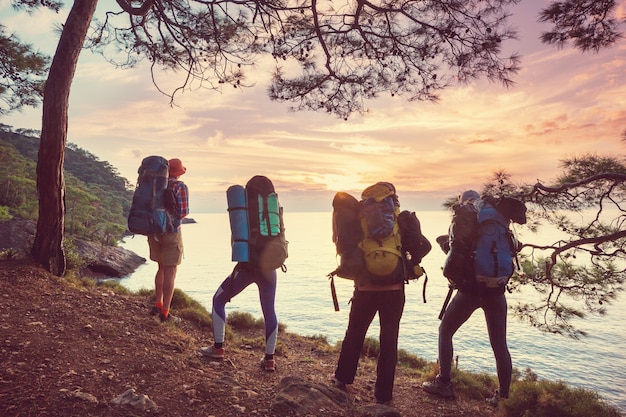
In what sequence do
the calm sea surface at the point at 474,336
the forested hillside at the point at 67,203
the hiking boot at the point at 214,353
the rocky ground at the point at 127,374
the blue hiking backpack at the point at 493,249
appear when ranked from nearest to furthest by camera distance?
the rocky ground at the point at 127,374, the blue hiking backpack at the point at 493,249, the hiking boot at the point at 214,353, the calm sea surface at the point at 474,336, the forested hillside at the point at 67,203

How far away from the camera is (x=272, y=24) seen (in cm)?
688

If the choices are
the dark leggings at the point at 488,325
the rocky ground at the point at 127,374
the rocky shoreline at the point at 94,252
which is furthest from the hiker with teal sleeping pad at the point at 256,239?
the rocky shoreline at the point at 94,252

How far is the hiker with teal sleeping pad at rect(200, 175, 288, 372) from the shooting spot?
374cm

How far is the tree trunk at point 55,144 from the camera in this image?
5621 mm

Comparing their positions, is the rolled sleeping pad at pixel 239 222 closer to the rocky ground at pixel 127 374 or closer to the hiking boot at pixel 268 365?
the rocky ground at pixel 127 374

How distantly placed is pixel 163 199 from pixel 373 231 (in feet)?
8.97

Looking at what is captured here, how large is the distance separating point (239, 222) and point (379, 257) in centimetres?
143

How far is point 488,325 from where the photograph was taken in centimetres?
389

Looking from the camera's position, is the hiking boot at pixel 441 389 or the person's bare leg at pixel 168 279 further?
the person's bare leg at pixel 168 279

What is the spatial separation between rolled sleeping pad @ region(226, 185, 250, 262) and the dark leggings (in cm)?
228

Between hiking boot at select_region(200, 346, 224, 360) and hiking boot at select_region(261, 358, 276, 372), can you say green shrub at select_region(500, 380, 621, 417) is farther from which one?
hiking boot at select_region(200, 346, 224, 360)

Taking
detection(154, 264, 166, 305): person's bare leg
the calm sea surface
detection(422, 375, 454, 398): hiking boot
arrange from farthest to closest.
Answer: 1. the calm sea surface
2. detection(154, 264, 166, 305): person's bare leg
3. detection(422, 375, 454, 398): hiking boot

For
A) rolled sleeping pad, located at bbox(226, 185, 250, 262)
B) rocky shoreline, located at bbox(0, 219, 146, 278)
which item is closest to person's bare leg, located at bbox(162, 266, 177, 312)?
rolled sleeping pad, located at bbox(226, 185, 250, 262)

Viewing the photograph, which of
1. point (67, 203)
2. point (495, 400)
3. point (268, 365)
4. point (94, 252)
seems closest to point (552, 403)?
point (495, 400)
